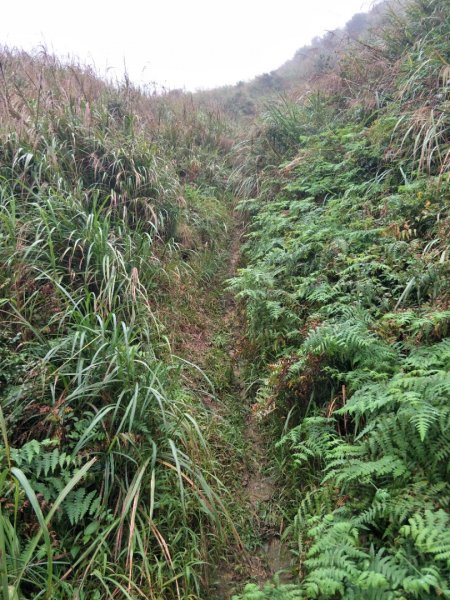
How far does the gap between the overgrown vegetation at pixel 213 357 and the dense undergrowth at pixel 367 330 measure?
0.7 inches

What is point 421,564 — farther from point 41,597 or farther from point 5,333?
point 5,333

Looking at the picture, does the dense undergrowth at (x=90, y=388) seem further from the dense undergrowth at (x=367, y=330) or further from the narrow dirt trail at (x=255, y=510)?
the dense undergrowth at (x=367, y=330)

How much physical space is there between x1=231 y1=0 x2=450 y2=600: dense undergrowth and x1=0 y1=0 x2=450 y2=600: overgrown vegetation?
2 centimetres

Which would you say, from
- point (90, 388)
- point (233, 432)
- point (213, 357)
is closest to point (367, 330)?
point (233, 432)

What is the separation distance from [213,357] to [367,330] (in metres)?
1.73

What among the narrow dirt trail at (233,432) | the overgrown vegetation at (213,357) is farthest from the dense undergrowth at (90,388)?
the narrow dirt trail at (233,432)

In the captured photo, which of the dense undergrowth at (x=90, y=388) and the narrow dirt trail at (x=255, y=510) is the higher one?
the dense undergrowth at (x=90, y=388)

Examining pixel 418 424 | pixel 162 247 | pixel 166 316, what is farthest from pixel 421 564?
pixel 162 247

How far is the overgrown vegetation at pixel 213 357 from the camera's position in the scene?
184 centimetres

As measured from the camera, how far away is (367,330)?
2648 millimetres

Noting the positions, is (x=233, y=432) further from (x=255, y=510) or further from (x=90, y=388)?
(x=90, y=388)

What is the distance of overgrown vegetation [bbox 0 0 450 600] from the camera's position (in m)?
1.84

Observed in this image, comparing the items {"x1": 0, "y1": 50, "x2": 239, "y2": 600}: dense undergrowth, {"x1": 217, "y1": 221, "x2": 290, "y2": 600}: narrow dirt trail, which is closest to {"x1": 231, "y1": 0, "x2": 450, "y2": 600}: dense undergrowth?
{"x1": 217, "y1": 221, "x2": 290, "y2": 600}: narrow dirt trail

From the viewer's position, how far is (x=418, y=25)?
19.4ft
